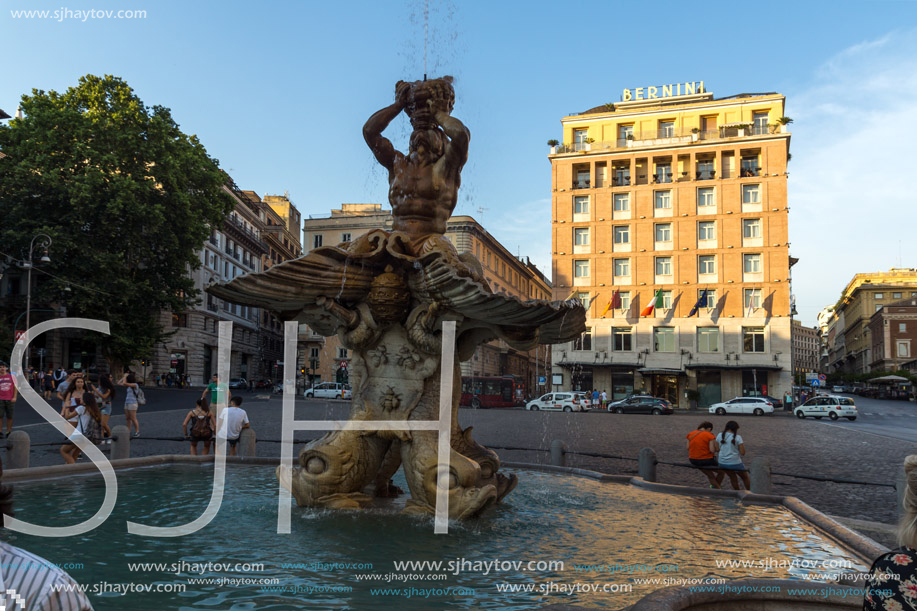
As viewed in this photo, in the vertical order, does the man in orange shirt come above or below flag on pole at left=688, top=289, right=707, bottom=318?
below

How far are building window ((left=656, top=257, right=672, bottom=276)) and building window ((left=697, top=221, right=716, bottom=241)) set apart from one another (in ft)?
9.06

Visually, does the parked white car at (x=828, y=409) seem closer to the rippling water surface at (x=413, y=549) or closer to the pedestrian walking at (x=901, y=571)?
the rippling water surface at (x=413, y=549)

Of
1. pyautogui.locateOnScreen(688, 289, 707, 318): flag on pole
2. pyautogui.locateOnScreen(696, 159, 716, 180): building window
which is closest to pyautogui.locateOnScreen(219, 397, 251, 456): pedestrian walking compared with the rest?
pyautogui.locateOnScreen(688, 289, 707, 318): flag on pole

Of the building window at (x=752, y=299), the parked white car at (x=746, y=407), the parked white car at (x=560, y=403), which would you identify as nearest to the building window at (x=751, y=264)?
the building window at (x=752, y=299)

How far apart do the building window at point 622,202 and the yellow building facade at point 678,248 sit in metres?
0.08

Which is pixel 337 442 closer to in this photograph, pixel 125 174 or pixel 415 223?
pixel 415 223

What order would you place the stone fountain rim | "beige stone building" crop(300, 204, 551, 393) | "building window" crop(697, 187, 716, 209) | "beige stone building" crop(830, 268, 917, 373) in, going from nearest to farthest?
the stone fountain rim → "building window" crop(697, 187, 716, 209) → "beige stone building" crop(300, 204, 551, 393) → "beige stone building" crop(830, 268, 917, 373)

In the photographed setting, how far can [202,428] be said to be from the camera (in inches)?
437

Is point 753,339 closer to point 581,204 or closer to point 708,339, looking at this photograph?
point 708,339

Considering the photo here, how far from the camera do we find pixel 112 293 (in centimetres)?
3244

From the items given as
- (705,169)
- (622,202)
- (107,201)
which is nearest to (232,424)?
(107,201)

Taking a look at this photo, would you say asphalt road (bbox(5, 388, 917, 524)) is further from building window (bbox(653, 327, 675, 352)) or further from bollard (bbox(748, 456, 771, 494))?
building window (bbox(653, 327, 675, 352))

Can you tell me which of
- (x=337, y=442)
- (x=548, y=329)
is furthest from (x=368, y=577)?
(x=548, y=329)

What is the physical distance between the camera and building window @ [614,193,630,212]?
53.6m
